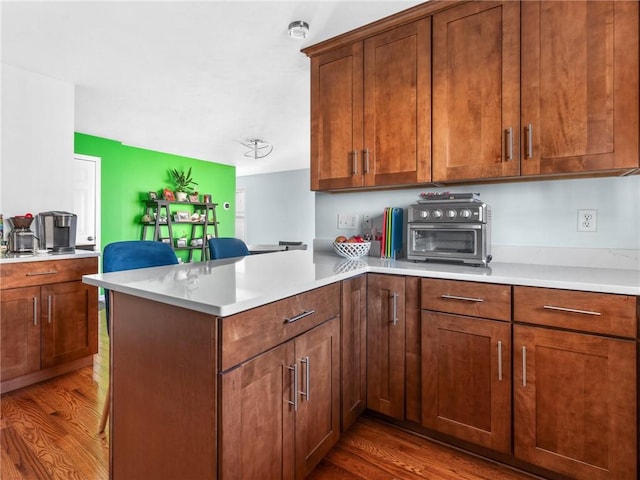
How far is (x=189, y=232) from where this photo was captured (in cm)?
584

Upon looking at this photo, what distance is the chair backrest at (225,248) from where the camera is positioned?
7.87ft

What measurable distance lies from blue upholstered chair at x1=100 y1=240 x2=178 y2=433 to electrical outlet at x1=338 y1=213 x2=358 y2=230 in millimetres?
1293

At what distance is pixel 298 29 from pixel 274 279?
1812 mm

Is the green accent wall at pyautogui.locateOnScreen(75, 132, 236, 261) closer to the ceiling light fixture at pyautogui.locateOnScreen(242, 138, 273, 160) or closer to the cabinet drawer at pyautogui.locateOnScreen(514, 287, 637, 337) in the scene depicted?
the ceiling light fixture at pyautogui.locateOnScreen(242, 138, 273, 160)

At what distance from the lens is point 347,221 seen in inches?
103

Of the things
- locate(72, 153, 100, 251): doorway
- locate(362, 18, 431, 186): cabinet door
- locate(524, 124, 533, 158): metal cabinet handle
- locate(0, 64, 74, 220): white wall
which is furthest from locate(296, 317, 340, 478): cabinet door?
locate(72, 153, 100, 251): doorway

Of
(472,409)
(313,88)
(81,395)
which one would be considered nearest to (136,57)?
(313,88)

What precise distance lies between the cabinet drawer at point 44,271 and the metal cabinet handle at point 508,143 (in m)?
2.96

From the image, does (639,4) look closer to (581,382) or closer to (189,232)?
(581,382)

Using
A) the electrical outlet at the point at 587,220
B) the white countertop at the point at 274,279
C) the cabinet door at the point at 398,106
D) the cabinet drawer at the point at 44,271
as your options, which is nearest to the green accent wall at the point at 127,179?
the cabinet drawer at the point at 44,271

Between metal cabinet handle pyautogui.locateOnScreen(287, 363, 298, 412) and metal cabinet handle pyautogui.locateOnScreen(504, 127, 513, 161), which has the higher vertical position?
metal cabinet handle pyautogui.locateOnScreen(504, 127, 513, 161)

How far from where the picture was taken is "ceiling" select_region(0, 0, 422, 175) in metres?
2.17

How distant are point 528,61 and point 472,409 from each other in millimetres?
1754

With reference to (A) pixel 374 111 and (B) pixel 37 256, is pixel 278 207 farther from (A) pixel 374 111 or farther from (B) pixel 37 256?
(A) pixel 374 111
